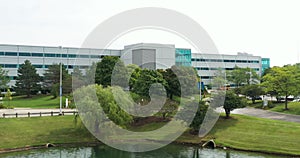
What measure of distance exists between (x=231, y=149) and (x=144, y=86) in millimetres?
16047

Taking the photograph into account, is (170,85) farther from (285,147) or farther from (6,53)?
(6,53)

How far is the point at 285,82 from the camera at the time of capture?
159 feet

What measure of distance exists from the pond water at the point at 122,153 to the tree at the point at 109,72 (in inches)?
793

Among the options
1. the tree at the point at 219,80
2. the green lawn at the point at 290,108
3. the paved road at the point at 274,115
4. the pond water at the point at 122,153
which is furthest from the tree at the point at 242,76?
the pond water at the point at 122,153

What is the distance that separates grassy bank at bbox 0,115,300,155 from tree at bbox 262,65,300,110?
13409 mm

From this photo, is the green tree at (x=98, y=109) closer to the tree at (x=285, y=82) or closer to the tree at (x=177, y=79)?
the tree at (x=177, y=79)

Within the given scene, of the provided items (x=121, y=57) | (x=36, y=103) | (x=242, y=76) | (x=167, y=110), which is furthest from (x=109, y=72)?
(x=242, y=76)

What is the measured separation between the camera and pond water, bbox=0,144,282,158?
27156mm

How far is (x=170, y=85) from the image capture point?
153ft

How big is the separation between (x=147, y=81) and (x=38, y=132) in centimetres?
1508

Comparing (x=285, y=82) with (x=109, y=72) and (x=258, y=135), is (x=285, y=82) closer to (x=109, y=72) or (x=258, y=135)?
(x=258, y=135)

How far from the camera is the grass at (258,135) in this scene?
1118 inches

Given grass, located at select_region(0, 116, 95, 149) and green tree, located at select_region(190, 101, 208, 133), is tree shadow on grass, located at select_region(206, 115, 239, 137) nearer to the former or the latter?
green tree, located at select_region(190, 101, 208, 133)

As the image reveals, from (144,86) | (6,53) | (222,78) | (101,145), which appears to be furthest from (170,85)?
(6,53)
